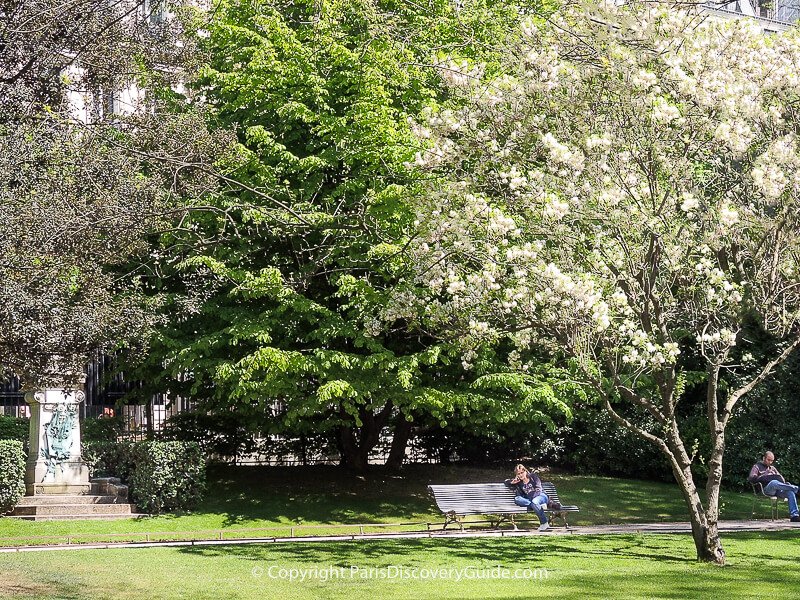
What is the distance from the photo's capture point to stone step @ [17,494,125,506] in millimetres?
17703

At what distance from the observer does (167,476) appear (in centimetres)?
1784

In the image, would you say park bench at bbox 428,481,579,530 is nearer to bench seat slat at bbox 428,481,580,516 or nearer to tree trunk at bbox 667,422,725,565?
bench seat slat at bbox 428,481,580,516

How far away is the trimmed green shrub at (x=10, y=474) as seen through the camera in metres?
17.2

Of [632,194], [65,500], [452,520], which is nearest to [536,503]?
[452,520]

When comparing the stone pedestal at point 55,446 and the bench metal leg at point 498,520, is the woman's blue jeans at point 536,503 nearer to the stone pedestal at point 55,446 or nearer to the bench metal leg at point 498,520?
the bench metal leg at point 498,520

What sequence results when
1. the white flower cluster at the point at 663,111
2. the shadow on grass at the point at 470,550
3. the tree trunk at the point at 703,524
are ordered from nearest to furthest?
the white flower cluster at the point at 663,111 < the tree trunk at the point at 703,524 < the shadow on grass at the point at 470,550

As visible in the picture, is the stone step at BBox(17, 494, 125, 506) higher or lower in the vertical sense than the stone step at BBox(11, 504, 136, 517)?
higher

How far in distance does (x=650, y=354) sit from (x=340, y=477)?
11.3 meters

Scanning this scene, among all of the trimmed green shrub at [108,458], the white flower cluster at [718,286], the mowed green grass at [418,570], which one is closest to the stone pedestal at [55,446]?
the trimmed green shrub at [108,458]

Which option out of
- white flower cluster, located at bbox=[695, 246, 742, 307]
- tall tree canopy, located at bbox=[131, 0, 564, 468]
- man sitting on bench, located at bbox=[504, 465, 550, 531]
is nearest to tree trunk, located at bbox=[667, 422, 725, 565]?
white flower cluster, located at bbox=[695, 246, 742, 307]

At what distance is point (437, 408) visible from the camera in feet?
59.1

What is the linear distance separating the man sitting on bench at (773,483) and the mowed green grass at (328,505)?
97 centimetres

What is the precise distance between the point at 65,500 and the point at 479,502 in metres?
7.26

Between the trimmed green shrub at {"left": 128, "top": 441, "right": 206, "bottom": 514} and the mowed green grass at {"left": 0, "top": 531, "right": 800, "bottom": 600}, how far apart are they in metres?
4.15
